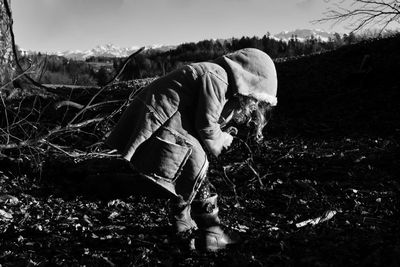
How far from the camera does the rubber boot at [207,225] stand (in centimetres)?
299

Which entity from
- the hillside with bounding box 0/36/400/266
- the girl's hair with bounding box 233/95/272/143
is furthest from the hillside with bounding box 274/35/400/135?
the girl's hair with bounding box 233/95/272/143

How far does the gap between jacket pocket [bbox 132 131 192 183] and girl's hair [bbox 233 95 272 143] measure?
48 cm

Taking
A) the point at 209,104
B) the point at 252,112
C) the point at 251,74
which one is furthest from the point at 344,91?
the point at 209,104

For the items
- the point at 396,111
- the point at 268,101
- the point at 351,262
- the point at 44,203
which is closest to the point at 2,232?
the point at 44,203

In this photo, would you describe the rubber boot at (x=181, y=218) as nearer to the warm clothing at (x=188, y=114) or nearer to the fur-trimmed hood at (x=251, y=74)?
the warm clothing at (x=188, y=114)

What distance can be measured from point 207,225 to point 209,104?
893 mm

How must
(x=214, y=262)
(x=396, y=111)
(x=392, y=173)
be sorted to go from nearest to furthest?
1. (x=214, y=262)
2. (x=392, y=173)
3. (x=396, y=111)

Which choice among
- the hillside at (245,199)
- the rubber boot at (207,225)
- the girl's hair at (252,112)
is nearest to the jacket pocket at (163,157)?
the rubber boot at (207,225)

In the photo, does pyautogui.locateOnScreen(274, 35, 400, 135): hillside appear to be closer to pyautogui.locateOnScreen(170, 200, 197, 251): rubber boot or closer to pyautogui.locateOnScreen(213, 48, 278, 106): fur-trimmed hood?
pyautogui.locateOnScreen(213, 48, 278, 106): fur-trimmed hood

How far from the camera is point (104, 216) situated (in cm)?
399

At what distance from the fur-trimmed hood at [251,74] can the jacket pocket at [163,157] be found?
0.54 metres

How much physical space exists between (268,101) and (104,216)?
204cm

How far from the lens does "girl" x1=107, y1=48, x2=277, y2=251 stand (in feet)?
9.12

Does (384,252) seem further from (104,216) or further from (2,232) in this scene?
(2,232)
